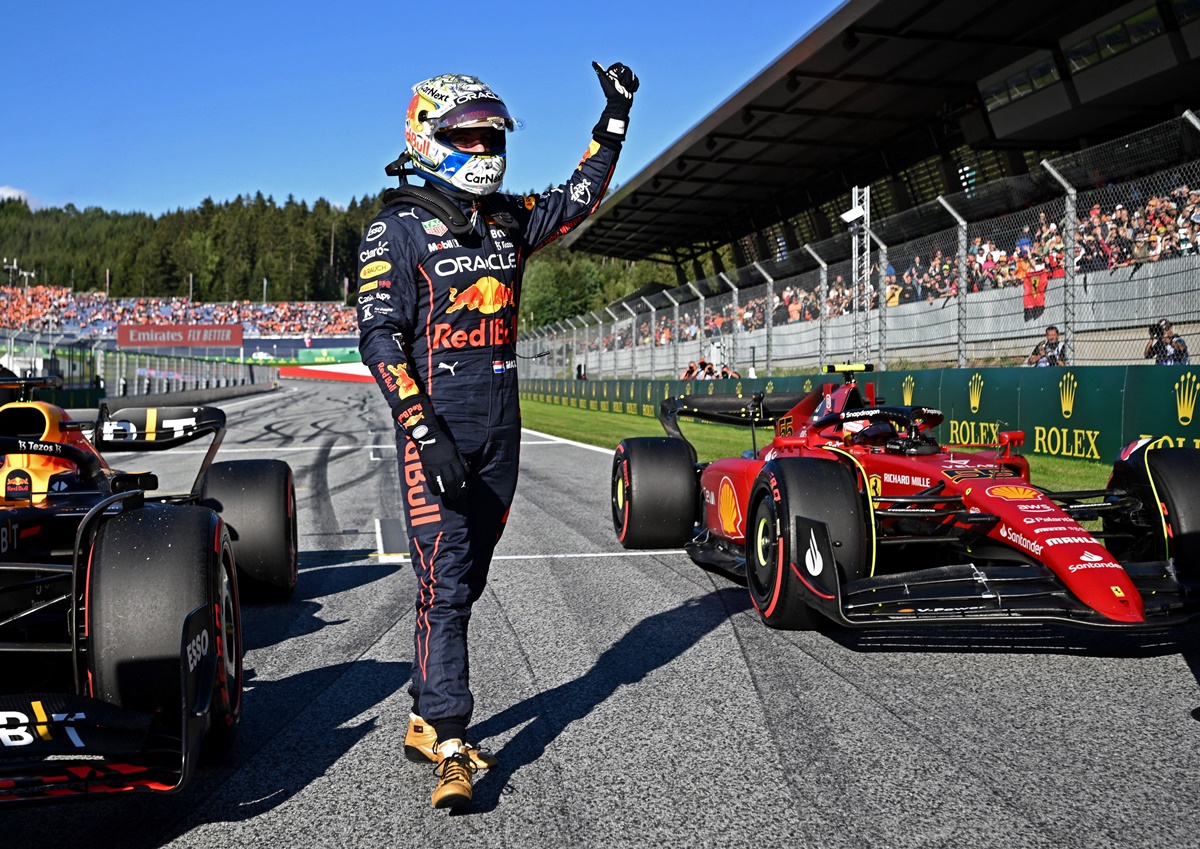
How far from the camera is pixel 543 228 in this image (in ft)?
12.4

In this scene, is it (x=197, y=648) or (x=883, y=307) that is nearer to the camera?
(x=197, y=648)

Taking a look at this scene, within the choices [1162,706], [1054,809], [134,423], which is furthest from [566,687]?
[134,423]

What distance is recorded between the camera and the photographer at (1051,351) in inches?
469

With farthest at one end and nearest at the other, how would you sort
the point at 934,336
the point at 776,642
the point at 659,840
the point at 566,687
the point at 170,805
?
the point at 934,336, the point at 776,642, the point at 566,687, the point at 170,805, the point at 659,840

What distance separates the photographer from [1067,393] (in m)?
11.4

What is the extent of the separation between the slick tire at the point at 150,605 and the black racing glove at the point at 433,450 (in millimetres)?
683

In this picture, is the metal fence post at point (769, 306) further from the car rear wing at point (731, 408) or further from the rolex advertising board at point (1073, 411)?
the car rear wing at point (731, 408)

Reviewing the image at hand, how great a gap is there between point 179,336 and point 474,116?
9602 cm

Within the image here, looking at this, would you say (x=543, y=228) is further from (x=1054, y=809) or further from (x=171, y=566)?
(x=1054, y=809)

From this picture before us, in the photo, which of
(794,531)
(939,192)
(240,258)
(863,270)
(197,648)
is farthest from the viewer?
(240,258)

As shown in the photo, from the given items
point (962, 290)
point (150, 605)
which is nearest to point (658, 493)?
point (150, 605)

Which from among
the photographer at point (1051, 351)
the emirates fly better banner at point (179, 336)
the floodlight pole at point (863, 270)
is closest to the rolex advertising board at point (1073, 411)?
the photographer at point (1051, 351)

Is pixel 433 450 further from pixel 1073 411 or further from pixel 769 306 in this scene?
pixel 769 306

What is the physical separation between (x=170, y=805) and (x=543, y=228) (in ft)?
6.81
